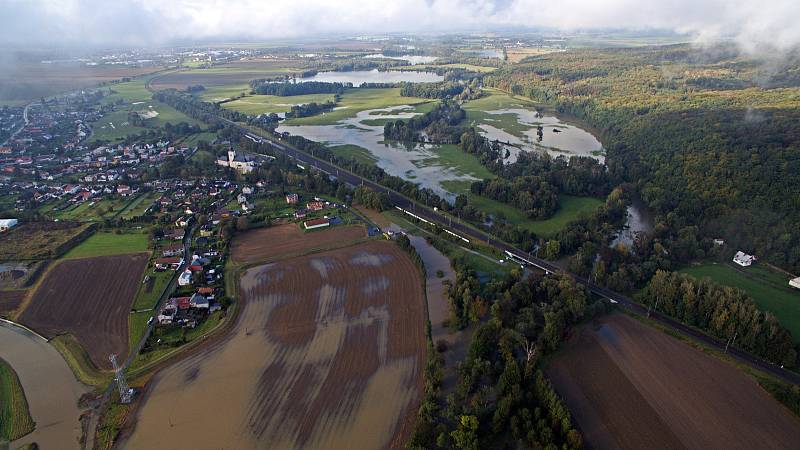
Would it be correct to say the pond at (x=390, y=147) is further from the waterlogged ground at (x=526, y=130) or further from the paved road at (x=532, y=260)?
the waterlogged ground at (x=526, y=130)

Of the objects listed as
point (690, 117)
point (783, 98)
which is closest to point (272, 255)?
point (690, 117)

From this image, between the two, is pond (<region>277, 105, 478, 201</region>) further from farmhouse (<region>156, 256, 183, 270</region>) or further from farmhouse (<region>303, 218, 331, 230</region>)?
farmhouse (<region>156, 256, 183, 270</region>)

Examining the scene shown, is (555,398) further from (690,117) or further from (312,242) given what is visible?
(690,117)

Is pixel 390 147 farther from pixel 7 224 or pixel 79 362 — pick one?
pixel 79 362

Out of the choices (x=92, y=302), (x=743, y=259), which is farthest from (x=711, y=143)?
(x=92, y=302)

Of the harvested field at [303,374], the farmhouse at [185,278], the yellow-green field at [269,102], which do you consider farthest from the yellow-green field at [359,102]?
the harvested field at [303,374]

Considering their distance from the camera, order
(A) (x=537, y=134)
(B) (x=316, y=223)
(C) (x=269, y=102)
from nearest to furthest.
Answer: (B) (x=316, y=223), (A) (x=537, y=134), (C) (x=269, y=102)

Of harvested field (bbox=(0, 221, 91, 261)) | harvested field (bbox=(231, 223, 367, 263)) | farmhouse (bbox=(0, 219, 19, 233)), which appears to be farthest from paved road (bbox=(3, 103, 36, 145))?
harvested field (bbox=(231, 223, 367, 263))
